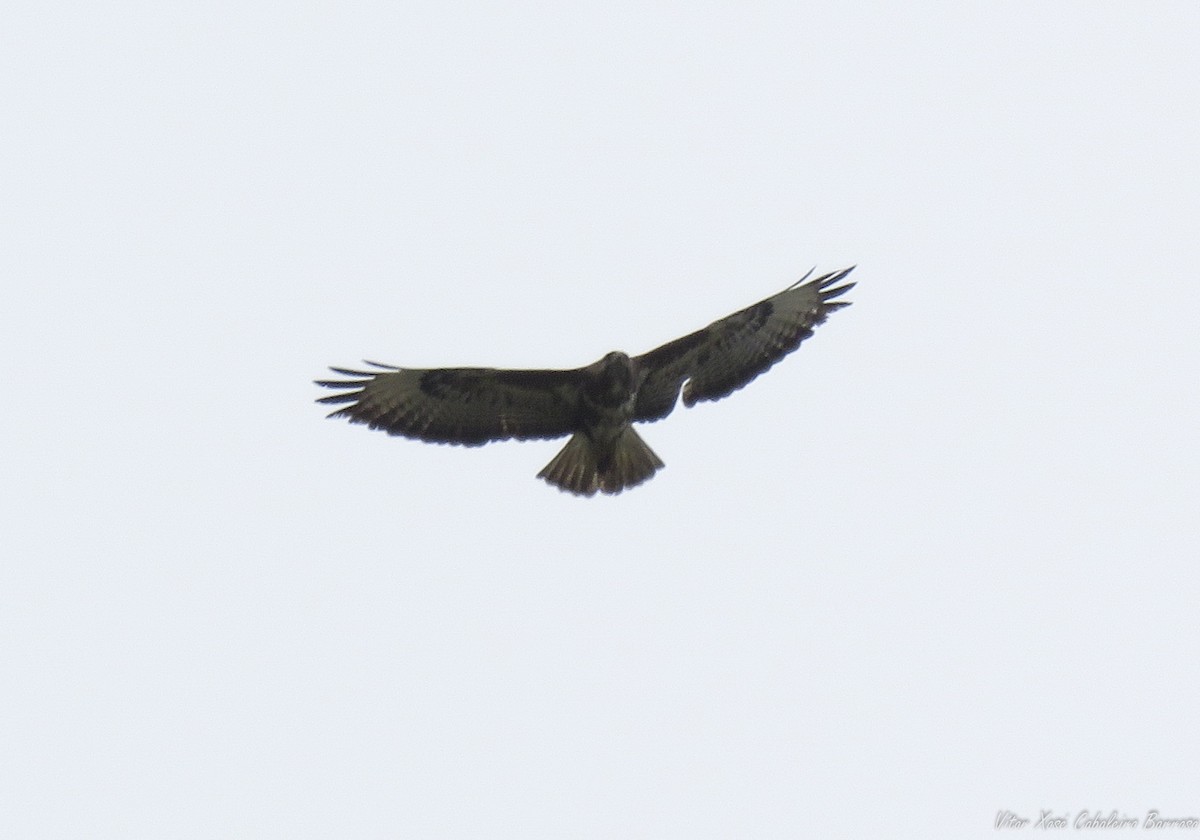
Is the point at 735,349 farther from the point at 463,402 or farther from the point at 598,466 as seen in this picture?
the point at 463,402

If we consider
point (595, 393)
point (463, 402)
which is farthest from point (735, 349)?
point (463, 402)

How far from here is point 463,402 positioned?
8609 mm

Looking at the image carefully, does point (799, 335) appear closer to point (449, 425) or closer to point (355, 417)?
point (449, 425)

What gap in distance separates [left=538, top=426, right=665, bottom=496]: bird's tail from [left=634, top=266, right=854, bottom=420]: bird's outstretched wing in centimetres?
25

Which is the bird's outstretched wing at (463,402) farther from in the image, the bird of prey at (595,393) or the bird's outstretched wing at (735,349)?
the bird's outstretched wing at (735,349)

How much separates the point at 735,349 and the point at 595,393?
41.6 inches

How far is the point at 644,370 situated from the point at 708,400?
0.55 m

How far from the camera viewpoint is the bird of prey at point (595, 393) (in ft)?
27.6

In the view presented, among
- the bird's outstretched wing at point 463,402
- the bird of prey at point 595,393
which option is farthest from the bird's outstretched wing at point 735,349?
the bird's outstretched wing at point 463,402

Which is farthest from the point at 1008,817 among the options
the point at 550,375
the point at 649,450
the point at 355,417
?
the point at 355,417

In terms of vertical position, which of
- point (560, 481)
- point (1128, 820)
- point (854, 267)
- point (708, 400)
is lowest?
point (1128, 820)

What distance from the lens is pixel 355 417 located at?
8.45 metres

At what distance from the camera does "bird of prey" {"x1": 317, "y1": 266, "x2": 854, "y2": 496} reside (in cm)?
841

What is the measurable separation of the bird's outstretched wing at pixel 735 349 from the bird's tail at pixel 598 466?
246mm
